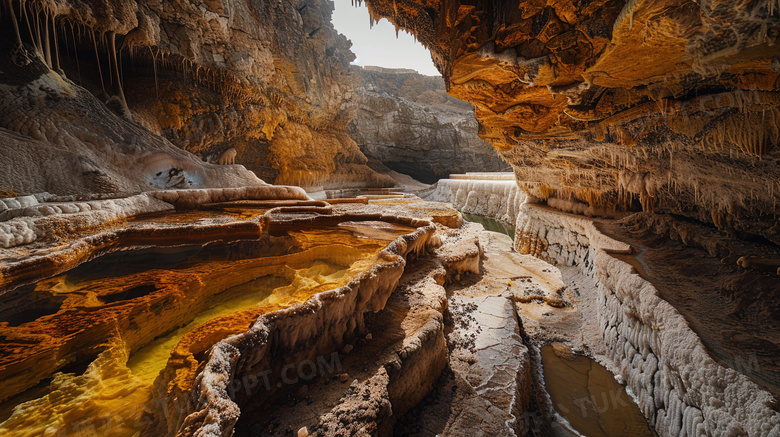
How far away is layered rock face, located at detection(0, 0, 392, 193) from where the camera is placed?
6695 millimetres

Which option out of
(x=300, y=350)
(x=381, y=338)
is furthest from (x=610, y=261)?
(x=300, y=350)

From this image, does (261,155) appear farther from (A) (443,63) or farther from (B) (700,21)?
(B) (700,21)

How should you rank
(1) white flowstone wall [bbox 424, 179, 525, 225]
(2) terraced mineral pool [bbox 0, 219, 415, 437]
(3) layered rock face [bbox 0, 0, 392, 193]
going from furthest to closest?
(1) white flowstone wall [bbox 424, 179, 525, 225]
(3) layered rock face [bbox 0, 0, 392, 193]
(2) terraced mineral pool [bbox 0, 219, 415, 437]

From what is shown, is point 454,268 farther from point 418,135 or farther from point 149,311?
point 418,135

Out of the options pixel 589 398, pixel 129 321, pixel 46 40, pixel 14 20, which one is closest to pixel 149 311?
pixel 129 321

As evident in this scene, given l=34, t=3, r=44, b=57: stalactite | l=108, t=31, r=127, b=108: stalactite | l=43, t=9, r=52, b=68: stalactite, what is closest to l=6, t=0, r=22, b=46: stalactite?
l=34, t=3, r=44, b=57: stalactite

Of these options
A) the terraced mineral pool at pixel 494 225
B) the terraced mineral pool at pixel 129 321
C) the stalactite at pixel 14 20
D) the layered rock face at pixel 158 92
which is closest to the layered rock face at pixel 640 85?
the terraced mineral pool at pixel 129 321

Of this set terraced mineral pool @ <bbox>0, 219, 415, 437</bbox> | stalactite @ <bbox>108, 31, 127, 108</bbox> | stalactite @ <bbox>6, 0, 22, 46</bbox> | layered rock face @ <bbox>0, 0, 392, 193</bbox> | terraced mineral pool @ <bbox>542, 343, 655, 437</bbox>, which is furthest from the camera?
stalactite @ <bbox>108, 31, 127, 108</bbox>

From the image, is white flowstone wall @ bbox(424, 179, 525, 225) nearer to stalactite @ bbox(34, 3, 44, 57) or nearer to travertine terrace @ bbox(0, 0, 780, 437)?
travertine terrace @ bbox(0, 0, 780, 437)

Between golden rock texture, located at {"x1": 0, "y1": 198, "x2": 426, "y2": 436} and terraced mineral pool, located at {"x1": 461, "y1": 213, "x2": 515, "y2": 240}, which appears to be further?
terraced mineral pool, located at {"x1": 461, "y1": 213, "x2": 515, "y2": 240}

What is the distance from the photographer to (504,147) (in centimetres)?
809

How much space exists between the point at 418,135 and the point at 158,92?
1954 cm

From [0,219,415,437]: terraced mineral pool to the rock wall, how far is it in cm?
312

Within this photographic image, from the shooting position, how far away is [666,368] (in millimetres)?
2791
